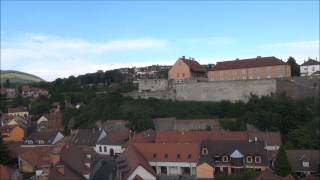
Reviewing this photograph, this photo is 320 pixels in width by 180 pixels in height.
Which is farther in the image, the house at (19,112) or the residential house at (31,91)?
the residential house at (31,91)

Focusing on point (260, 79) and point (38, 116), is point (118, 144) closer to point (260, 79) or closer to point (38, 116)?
point (260, 79)

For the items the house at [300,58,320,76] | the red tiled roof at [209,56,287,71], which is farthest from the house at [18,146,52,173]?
the house at [300,58,320,76]

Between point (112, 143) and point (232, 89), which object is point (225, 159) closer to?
point (112, 143)

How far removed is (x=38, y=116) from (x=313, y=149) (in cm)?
3945

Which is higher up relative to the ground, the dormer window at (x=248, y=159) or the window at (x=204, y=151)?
the window at (x=204, y=151)

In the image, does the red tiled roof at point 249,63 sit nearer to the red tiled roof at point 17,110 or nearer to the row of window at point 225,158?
the row of window at point 225,158

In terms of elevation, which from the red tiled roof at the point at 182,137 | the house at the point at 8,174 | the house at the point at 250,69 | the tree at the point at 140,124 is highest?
the house at the point at 250,69

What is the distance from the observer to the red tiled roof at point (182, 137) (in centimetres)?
3625

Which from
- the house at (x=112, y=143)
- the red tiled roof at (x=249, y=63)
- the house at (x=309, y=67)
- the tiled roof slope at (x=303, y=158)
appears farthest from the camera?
the house at (x=309, y=67)

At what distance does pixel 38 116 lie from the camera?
61.8m

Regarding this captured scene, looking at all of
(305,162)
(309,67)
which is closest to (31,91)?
(309,67)

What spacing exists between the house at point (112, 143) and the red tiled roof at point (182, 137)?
12.5 feet

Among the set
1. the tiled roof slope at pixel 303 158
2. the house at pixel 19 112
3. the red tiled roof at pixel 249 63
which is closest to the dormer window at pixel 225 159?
the tiled roof slope at pixel 303 158

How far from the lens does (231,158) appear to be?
30953mm
